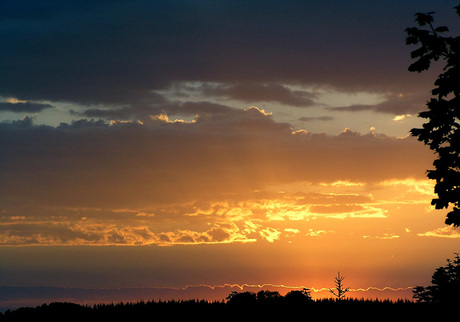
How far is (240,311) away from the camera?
1216 inches

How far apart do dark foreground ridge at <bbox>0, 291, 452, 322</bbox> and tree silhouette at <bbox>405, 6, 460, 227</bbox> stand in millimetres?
5550

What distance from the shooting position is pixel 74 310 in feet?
106

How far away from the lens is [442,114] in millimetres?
31438

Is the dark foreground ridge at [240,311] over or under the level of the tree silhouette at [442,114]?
under

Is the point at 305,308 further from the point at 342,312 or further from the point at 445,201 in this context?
the point at 445,201

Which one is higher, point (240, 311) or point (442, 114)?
point (442, 114)

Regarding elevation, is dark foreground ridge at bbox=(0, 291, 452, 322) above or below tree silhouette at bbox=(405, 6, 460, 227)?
below

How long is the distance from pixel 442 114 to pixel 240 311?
1556cm

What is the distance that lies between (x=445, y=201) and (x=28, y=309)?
24.8 m

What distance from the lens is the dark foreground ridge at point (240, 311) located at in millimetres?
29875

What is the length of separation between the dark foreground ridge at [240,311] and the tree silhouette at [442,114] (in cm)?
555

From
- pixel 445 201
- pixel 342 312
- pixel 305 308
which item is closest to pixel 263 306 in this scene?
pixel 305 308

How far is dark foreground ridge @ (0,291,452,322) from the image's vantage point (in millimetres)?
29875

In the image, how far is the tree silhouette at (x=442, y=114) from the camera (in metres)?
31.0
